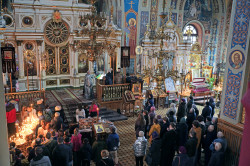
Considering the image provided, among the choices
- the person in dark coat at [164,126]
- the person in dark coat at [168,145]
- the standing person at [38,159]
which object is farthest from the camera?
the person in dark coat at [164,126]

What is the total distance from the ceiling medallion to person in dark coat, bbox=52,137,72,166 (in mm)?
9913

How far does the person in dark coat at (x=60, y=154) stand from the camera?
5074 millimetres

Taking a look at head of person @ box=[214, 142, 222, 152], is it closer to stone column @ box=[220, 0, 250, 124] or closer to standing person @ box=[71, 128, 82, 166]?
stone column @ box=[220, 0, 250, 124]

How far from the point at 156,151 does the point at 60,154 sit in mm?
2604

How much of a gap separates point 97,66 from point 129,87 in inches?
179

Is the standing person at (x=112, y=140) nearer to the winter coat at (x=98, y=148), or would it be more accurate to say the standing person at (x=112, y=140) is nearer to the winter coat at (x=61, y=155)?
the winter coat at (x=98, y=148)

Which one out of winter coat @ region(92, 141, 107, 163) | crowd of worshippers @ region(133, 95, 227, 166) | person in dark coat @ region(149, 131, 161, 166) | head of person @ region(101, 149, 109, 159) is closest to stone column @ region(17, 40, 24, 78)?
crowd of worshippers @ region(133, 95, 227, 166)

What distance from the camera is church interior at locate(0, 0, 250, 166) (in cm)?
545

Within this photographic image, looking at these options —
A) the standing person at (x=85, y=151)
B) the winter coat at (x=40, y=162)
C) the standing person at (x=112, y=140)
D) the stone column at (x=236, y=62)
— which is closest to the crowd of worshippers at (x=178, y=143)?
the standing person at (x=112, y=140)

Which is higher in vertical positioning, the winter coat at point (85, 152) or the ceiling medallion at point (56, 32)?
the ceiling medallion at point (56, 32)

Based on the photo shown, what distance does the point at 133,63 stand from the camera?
15055mm

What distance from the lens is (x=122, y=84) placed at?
11.5 metres

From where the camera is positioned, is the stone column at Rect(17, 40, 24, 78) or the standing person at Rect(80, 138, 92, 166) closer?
the standing person at Rect(80, 138, 92, 166)

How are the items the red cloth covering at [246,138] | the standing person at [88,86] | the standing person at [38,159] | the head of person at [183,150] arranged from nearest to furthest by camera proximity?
the red cloth covering at [246,138] < the standing person at [38,159] < the head of person at [183,150] < the standing person at [88,86]
